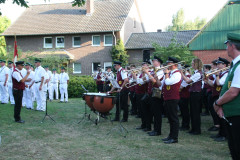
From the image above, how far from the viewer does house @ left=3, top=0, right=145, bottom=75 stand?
29.0m

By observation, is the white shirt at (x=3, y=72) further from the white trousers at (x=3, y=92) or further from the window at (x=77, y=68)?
the window at (x=77, y=68)

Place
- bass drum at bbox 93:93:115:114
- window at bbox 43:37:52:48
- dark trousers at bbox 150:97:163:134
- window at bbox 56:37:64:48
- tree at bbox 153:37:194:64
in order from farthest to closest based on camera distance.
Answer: window at bbox 43:37:52:48 → window at bbox 56:37:64:48 → tree at bbox 153:37:194:64 → bass drum at bbox 93:93:115:114 → dark trousers at bbox 150:97:163:134

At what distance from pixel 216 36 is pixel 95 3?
16725mm

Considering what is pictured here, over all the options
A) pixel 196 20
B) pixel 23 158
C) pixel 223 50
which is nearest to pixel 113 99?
pixel 23 158

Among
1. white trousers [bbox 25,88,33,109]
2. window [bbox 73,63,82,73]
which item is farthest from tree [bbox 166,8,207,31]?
white trousers [bbox 25,88,33,109]

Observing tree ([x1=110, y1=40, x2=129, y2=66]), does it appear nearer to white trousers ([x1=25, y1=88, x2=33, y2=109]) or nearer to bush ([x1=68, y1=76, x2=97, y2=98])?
bush ([x1=68, y1=76, x2=97, y2=98])

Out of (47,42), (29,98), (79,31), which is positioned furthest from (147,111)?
(47,42)

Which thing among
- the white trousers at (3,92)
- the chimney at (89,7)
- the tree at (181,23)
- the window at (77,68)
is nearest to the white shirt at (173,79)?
the white trousers at (3,92)

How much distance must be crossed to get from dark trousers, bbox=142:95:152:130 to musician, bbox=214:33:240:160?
4.53 metres

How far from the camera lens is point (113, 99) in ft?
27.8

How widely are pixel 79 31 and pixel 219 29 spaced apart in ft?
49.3

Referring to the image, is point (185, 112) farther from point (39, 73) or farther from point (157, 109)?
point (39, 73)

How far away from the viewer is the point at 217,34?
76.4ft

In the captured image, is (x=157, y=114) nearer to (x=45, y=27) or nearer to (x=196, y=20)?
(x=45, y=27)
